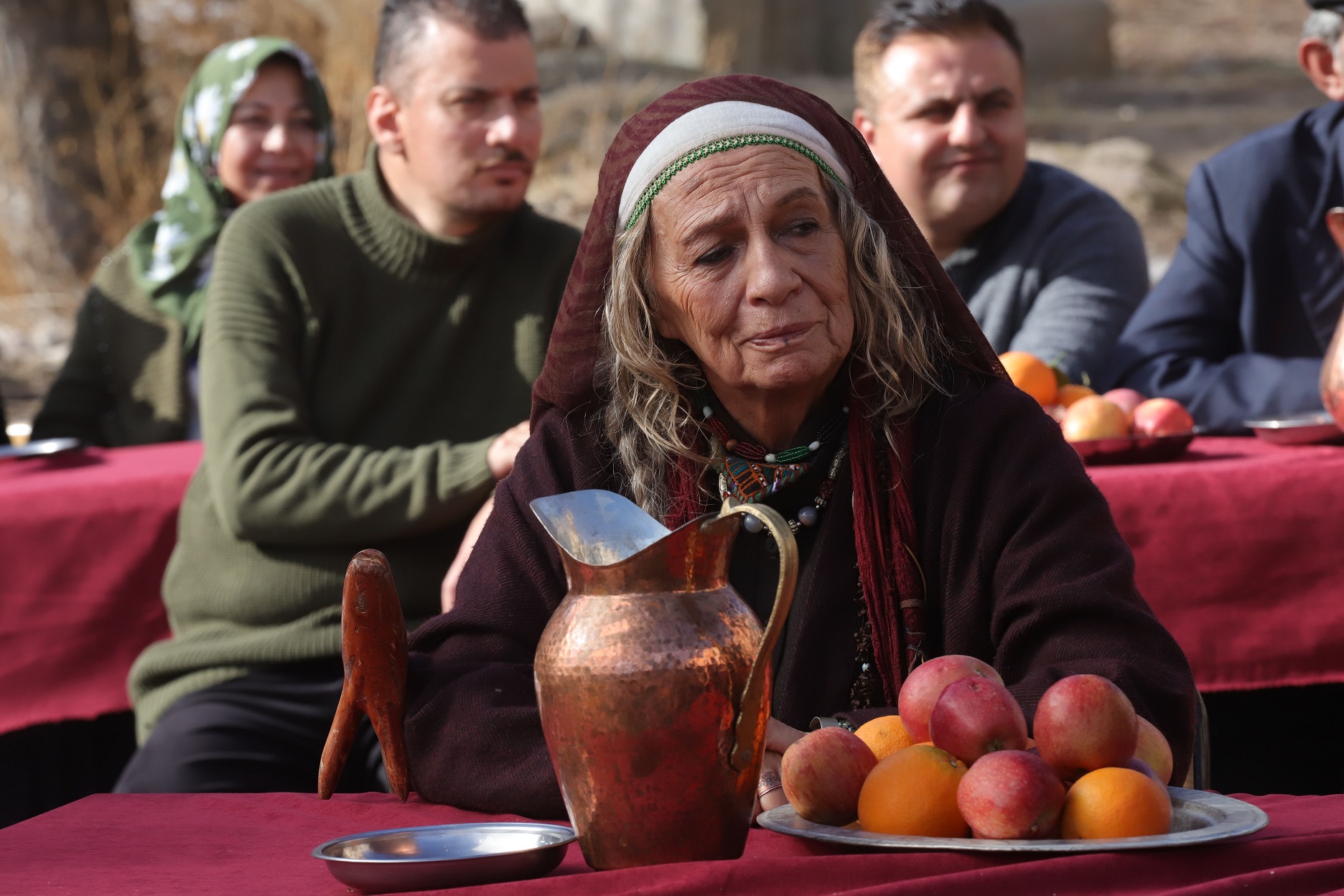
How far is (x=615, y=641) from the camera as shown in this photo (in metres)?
1.25

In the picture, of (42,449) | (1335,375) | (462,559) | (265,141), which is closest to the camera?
(1335,375)

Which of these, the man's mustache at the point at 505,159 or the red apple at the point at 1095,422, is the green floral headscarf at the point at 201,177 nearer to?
the man's mustache at the point at 505,159

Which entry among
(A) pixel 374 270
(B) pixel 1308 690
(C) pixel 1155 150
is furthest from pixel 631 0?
(B) pixel 1308 690

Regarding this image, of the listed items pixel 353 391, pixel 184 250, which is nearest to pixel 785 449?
pixel 353 391

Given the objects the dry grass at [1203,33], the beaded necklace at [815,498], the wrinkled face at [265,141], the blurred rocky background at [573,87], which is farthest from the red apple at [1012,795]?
the dry grass at [1203,33]

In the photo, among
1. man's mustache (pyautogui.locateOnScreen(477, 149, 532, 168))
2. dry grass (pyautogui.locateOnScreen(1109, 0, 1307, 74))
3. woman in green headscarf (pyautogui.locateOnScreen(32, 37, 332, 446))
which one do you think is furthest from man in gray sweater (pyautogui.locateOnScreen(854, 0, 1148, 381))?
dry grass (pyautogui.locateOnScreen(1109, 0, 1307, 74))

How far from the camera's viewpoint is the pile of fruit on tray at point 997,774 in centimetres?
121

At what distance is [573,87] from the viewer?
11531 millimetres

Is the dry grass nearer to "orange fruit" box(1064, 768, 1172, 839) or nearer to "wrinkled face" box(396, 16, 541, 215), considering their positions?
"wrinkled face" box(396, 16, 541, 215)

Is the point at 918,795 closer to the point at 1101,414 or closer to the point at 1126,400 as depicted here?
the point at 1101,414

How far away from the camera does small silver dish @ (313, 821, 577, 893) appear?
1.24m

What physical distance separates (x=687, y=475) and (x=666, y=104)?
49 cm

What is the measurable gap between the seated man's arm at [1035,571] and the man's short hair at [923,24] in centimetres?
235

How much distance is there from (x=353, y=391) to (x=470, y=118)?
713 millimetres
